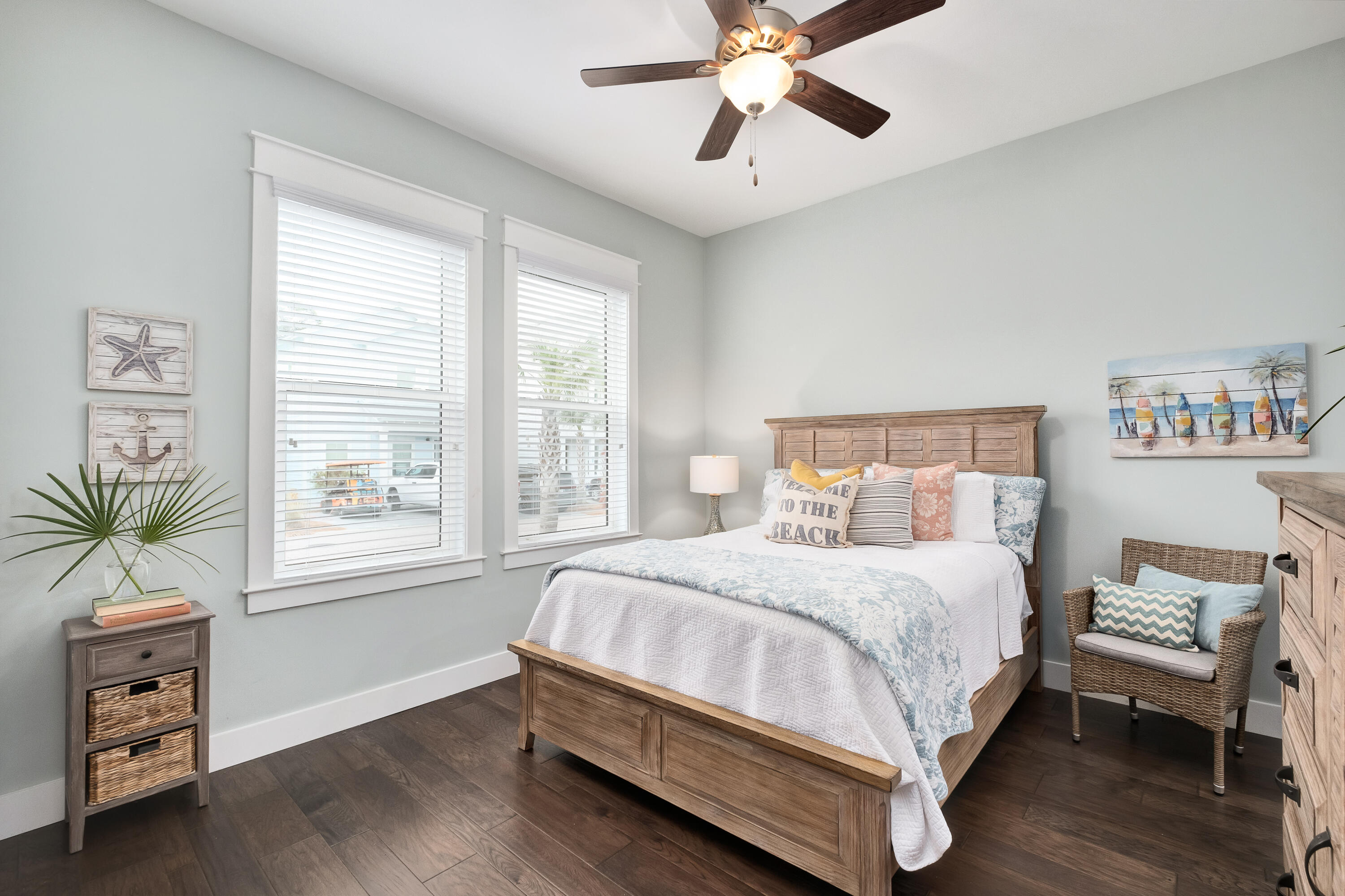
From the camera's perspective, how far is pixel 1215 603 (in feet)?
8.30

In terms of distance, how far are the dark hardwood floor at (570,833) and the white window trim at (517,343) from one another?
1.23m

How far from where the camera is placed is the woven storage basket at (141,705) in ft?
6.41

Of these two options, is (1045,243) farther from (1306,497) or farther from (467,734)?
(467,734)

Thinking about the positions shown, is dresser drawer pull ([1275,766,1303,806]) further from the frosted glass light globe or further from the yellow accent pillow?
the frosted glass light globe

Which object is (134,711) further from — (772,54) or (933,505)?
(933,505)

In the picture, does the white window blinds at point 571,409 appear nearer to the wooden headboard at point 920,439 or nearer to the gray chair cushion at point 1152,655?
the wooden headboard at point 920,439

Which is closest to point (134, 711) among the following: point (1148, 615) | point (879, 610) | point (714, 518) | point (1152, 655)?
point (879, 610)

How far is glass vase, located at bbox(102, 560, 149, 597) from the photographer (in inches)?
82.0

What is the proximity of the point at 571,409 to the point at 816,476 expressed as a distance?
154 cm

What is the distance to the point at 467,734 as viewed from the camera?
272 cm

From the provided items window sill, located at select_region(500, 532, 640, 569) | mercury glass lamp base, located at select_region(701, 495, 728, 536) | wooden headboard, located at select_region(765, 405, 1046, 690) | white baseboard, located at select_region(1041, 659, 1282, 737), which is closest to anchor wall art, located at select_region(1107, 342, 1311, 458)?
wooden headboard, located at select_region(765, 405, 1046, 690)

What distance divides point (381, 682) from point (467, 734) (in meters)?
0.54

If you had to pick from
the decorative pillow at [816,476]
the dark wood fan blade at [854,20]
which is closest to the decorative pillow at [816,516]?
the decorative pillow at [816,476]

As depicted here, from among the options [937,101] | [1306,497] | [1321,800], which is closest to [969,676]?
[1321,800]
